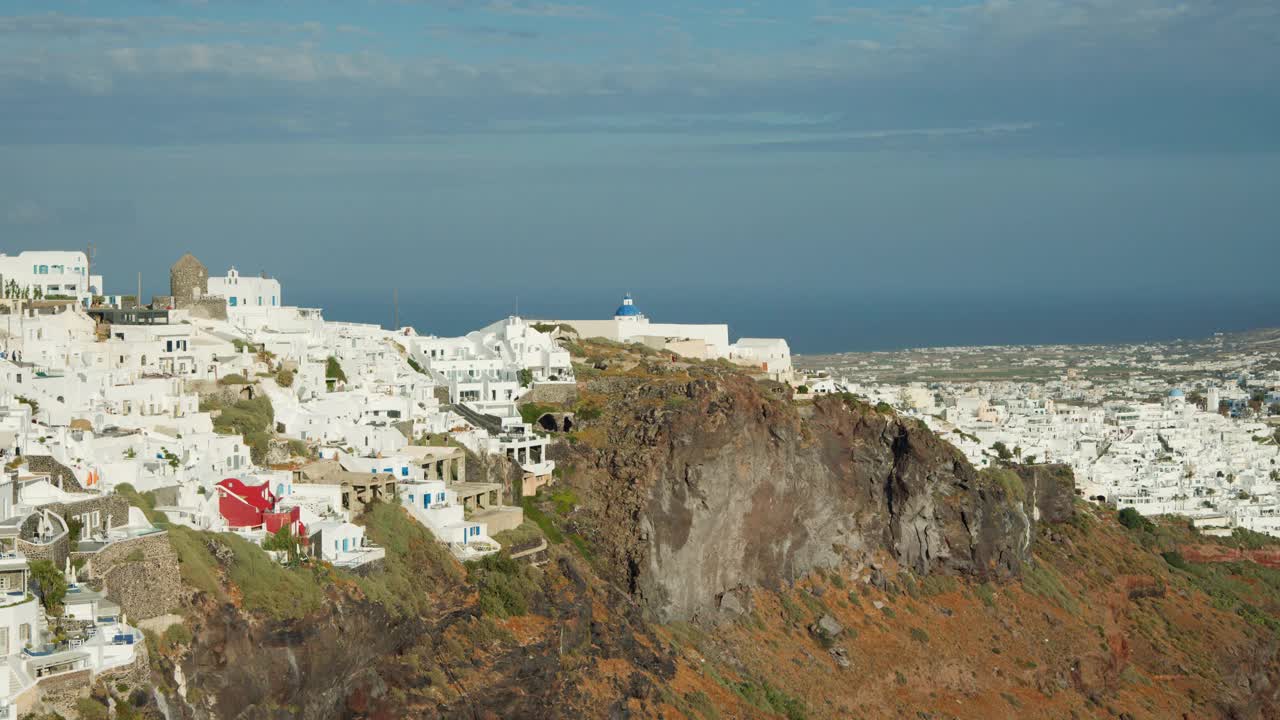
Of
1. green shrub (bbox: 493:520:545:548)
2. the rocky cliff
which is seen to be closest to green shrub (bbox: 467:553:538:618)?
the rocky cliff

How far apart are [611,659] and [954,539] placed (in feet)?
74.2

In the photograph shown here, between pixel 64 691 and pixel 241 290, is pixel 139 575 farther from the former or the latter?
pixel 241 290

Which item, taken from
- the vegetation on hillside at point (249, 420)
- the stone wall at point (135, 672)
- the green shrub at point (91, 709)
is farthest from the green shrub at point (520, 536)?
the green shrub at point (91, 709)

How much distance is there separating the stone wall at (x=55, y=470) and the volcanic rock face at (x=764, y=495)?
1714 cm

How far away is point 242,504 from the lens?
3553cm

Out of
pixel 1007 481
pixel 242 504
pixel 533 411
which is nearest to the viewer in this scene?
pixel 242 504

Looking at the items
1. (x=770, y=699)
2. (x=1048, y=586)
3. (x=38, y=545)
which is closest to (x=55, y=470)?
(x=38, y=545)

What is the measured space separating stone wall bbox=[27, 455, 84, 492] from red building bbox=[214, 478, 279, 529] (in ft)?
10.7

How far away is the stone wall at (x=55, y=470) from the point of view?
3250 cm

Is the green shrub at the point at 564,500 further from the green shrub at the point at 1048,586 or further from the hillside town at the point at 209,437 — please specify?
the green shrub at the point at 1048,586

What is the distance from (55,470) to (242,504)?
390 centimetres

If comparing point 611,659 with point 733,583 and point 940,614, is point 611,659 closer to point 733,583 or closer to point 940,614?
point 733,583

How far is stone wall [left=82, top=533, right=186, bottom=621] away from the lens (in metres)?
28.1

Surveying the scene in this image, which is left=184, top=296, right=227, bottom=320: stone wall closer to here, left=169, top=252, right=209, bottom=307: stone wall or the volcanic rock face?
left=169, top=252, right=209, bottom=307: stone wall
